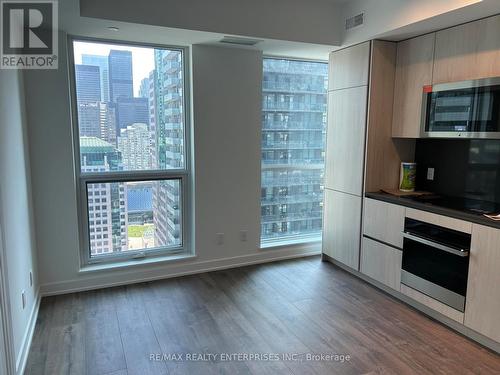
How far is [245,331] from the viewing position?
272cm

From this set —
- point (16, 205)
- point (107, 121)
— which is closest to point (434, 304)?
point (16, 205)

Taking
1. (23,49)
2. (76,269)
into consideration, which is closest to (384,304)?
(76,269)

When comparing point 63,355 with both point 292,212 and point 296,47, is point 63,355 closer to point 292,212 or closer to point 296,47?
point 292,212

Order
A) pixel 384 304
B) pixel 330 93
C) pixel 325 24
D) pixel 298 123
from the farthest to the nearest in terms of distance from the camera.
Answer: pixel 298 123, pixel 330 93, pixel 325 24, pixel 384 304

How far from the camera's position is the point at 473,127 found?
2732 millimetres

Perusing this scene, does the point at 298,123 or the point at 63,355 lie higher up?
the point at 298,123

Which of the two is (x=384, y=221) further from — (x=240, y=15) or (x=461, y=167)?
(x=240, y=15)

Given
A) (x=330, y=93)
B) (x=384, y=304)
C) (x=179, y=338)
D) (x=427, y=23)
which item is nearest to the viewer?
(x=179, y=338)

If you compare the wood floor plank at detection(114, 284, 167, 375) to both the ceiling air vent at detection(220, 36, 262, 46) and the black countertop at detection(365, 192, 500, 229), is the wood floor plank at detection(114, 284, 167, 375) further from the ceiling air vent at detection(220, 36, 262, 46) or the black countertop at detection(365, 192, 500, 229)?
the ceiling air vent at detection(220, 36, 262, 46)

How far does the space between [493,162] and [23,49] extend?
391cm

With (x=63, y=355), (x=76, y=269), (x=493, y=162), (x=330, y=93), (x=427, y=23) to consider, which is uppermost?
(x=427, y=23)

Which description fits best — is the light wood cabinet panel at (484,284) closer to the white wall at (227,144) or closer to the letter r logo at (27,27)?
the white wall at (227,144)

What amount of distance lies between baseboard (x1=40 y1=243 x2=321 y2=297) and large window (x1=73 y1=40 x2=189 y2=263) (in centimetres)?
20

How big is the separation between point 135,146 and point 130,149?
6cm
